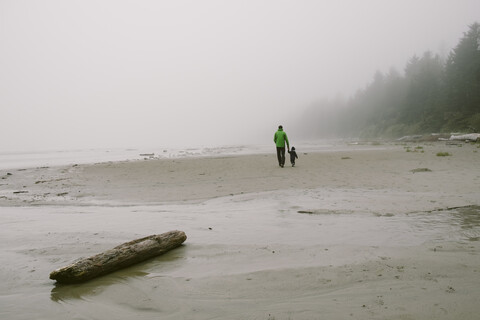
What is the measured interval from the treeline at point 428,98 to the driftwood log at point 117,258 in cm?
4382

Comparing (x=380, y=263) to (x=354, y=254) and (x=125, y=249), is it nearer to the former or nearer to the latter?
(x=354, y=254)

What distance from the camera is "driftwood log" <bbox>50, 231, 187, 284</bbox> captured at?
323 cm

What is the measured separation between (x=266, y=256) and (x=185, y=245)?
1.33 meters

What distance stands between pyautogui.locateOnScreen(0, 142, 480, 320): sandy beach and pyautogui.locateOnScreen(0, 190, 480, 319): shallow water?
2cm

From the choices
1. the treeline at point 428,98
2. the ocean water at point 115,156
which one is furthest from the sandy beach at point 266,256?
the treeline at point 428,98

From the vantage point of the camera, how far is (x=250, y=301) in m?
2.70

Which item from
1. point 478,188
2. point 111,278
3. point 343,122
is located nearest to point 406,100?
point 343,122

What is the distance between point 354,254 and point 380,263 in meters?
0.36

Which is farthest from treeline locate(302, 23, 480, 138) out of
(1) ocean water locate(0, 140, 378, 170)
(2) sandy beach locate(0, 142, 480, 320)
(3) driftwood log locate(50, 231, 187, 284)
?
(3) driftwood log locate(50, 231, 187, 284)

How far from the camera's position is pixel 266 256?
3801 millimetres

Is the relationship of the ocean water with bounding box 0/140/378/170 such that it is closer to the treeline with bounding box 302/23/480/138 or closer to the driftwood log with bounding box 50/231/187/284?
the treeline with bounding box 302/23/480/138

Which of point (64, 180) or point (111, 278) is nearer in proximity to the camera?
point (111, 278)

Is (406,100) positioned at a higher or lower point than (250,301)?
higher

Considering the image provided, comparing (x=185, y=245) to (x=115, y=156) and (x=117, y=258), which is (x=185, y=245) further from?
(x=115, y=156)
